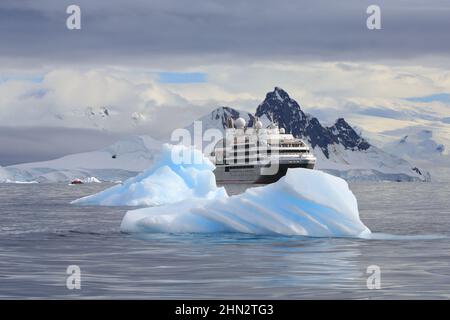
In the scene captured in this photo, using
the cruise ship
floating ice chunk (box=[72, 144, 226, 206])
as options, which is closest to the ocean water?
floating ice chunk (box=[72, 144, 226, 206])

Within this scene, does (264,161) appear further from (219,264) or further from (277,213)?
(219,264)

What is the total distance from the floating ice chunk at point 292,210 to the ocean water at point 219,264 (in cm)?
60

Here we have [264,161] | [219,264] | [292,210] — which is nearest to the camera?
[219,264]

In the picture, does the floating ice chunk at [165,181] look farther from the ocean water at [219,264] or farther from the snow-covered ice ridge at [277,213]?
the snow-covered ice ridge at [277,213]

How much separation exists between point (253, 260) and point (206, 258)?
176 centimetres

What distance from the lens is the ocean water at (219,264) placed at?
22.3 m

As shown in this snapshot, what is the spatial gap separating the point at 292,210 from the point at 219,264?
8.87m

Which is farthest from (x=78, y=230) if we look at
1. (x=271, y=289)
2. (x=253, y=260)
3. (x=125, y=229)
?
(x=271, y=289)

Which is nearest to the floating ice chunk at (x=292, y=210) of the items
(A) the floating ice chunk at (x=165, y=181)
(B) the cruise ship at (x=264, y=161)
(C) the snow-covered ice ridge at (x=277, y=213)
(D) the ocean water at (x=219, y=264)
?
(C) the snow-covered ice ridge at (x=277, y=213)

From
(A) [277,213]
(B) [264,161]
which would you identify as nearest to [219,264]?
(A) [277,213]

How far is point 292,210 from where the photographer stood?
3706cm
